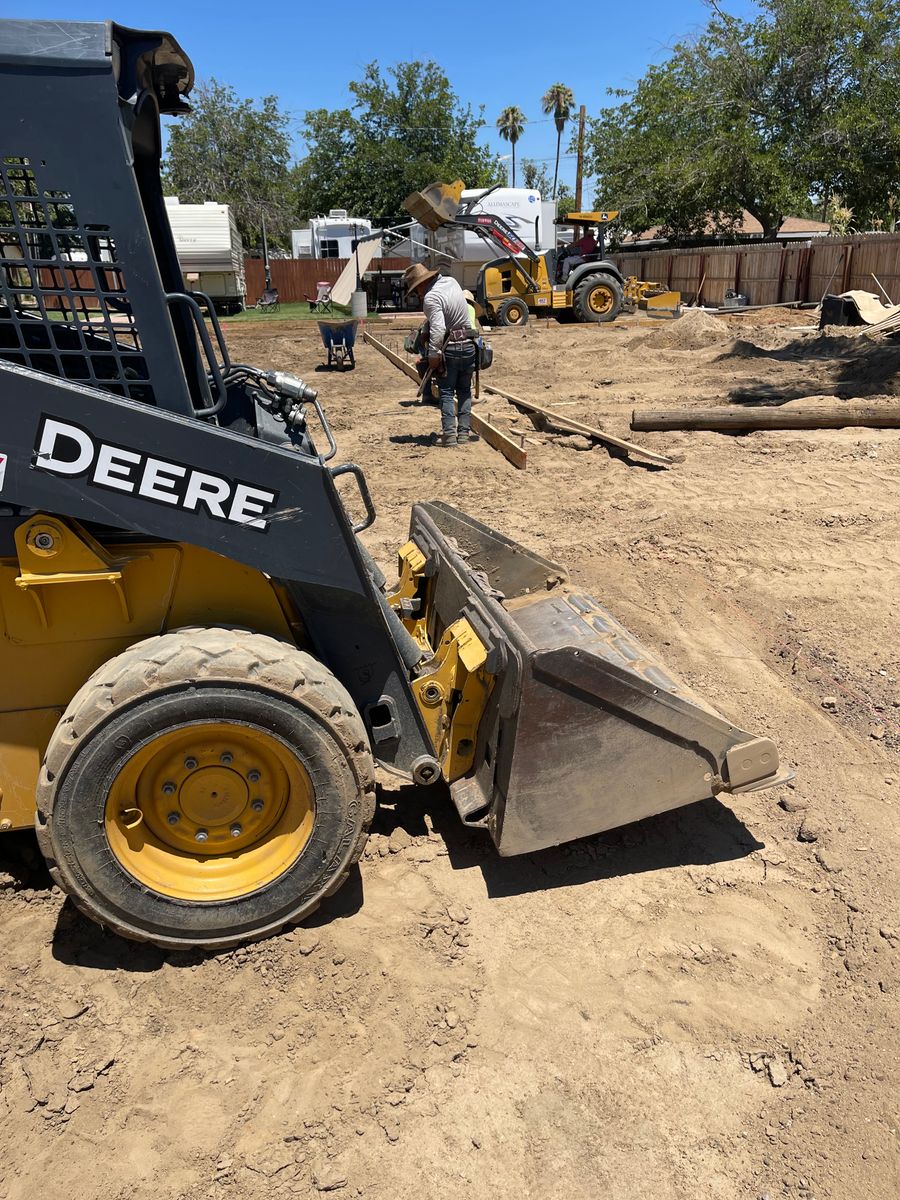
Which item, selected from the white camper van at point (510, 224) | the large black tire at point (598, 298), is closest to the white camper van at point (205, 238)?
the white camper van at point (510, 224)

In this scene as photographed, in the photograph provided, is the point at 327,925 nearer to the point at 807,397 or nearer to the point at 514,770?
the point at 514,770

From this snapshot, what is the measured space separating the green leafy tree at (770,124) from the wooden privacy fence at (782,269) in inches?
118

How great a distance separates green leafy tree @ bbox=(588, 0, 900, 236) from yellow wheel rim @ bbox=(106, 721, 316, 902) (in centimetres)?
3043

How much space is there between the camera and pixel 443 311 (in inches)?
348

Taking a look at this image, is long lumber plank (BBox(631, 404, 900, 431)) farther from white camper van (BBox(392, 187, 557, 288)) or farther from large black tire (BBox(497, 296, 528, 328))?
white camper van (BBox(392, 187, 557, 288))

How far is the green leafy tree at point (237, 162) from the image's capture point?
1864 inches

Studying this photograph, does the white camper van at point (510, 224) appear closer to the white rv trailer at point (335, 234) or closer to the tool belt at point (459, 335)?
the white rv trailer at point (335, 234)

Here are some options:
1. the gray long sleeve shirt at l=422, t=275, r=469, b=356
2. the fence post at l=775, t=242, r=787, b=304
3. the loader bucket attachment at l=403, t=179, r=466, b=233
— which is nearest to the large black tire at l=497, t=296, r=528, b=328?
the loader bucket attachment at l=403, t=179, r=466, b=233

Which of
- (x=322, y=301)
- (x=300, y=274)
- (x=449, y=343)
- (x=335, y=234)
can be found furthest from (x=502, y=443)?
(x=335, y=234)

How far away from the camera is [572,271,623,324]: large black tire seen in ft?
72.0

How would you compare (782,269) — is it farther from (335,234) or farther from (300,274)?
(335,234)

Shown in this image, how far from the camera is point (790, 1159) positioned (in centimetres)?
207

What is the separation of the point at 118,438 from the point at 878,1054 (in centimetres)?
273

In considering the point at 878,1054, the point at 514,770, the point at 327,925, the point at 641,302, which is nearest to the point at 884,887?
the point at 878,1054
